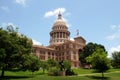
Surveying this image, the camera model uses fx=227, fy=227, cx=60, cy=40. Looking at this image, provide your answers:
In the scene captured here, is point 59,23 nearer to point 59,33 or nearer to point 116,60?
point 59,33

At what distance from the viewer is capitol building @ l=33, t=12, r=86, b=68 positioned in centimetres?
9832

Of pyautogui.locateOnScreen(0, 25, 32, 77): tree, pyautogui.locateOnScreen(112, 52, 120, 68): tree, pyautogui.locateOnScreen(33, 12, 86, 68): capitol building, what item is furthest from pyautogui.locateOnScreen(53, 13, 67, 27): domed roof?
pyautogui.locateOnScreen(0, 25, 32, 77): tree

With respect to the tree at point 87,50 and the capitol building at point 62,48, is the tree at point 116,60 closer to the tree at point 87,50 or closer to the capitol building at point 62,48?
the tree at point 87,50

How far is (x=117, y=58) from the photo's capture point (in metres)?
94.6

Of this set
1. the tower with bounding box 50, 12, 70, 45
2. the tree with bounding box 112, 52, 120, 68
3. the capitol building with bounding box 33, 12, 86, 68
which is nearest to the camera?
the tree with bounding box 112, 52, 120, 68

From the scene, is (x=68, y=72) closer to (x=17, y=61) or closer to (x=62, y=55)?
(x=17, y=61)

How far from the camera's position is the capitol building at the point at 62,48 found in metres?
98.3

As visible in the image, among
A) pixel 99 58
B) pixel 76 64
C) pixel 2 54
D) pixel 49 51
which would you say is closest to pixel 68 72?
pixel 99 58

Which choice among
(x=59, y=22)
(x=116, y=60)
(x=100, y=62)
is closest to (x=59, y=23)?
(x=59, y=22)

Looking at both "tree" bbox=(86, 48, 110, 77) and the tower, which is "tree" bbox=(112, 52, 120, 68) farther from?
"tree" bbox=(86, 48, 110, 77)

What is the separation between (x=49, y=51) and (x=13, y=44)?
6078 centimetres

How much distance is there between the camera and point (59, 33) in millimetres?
122875

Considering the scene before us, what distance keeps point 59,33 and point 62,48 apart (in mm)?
20044

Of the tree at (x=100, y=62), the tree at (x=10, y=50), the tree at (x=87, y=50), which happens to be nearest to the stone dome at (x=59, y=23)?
the tree at (x=87, y=50)
